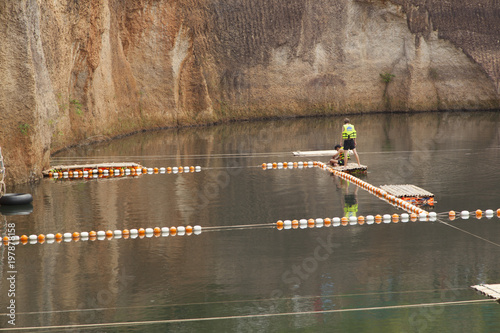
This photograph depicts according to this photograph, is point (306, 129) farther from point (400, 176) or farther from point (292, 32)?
point (400, 176)

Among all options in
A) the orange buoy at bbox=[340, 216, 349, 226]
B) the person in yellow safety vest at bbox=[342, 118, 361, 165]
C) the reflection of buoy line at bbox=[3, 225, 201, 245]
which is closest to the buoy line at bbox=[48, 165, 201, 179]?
the person in yellow safety vest at bbox=[342, 118, 361, 165]

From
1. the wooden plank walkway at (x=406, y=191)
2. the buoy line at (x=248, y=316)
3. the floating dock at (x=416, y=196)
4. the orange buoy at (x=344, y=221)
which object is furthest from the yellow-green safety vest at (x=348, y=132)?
the buoy line at (x=248, y=316)

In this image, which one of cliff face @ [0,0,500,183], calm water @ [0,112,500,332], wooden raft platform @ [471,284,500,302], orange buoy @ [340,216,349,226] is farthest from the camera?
cliff face @ [0,0,500,183]

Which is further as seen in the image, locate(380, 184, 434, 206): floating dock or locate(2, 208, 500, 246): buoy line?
locate(380, 184, 434, 206): floating dock

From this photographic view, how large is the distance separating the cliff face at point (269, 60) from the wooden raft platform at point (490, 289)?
808 inches

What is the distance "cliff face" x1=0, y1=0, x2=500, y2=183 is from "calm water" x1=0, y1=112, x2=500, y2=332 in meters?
12.2

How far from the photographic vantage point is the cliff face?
31906mm

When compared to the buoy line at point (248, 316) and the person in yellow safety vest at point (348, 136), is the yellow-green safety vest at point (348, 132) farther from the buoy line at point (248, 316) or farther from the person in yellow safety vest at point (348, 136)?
the buoy line at point (248, 316)

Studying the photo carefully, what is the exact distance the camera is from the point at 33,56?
1889cm

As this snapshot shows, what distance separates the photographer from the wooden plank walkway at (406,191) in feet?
49.7

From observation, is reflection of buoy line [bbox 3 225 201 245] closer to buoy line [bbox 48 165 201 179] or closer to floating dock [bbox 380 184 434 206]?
floating dock [bbox 380 184 434 206]

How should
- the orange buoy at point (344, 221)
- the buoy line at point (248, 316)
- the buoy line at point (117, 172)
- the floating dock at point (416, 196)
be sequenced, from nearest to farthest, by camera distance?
the buoy line at point (248, 316) → the orange buoy at point (344, 221) → the floating dock at point (416, 196) → the buoy line at point (117, 172)

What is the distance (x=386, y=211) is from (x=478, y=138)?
15.6 metres

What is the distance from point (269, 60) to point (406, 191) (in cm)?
2955
